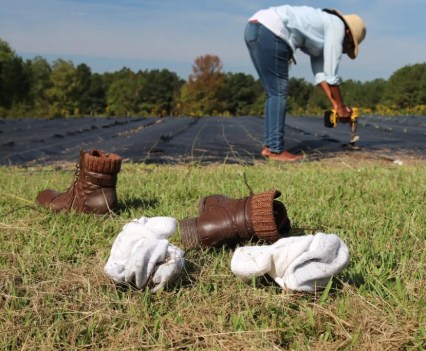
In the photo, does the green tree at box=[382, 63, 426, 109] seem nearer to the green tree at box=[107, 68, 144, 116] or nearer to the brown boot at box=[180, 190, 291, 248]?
the green tree at box=[107, 68, 144, 116]

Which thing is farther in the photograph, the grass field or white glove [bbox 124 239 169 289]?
white glove [bbox 124 239 169 289]

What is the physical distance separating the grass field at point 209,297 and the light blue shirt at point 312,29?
2.13 metres

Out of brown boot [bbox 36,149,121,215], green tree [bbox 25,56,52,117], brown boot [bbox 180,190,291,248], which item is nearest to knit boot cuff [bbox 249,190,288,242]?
brown boot [bbox 180,190,291,248]

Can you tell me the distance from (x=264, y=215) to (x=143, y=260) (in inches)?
18.0

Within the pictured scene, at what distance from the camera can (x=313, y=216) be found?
1.93 metres

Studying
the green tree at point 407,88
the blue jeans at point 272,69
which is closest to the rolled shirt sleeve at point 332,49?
the blue jeans at point 272,69

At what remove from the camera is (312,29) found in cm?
388

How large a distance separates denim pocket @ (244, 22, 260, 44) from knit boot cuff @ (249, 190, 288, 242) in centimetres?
274

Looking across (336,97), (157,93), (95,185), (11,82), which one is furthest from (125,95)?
(95,185)

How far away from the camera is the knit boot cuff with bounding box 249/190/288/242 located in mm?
1475

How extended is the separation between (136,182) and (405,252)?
5.80 ft

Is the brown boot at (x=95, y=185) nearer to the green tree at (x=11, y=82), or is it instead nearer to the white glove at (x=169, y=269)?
the white glove at (x=169, y=269)

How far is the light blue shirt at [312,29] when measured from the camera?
12.5ft

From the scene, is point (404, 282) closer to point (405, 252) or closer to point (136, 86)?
point (405, 252)
